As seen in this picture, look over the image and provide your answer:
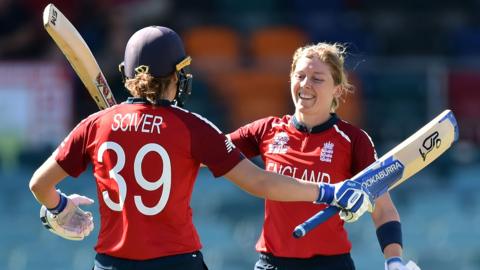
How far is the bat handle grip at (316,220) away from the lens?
4039mm

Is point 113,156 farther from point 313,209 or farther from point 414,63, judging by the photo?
point 414,63

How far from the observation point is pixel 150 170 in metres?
3.84

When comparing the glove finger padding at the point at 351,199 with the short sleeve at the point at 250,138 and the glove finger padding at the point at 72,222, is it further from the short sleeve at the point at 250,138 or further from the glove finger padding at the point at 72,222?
the glove finger padding at the point at 72,222

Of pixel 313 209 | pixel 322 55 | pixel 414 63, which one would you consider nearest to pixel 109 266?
pixel 313 209

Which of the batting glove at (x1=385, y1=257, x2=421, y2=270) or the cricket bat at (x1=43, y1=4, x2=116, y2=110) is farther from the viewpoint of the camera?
the cricket bat at (x1=43, y1=4, x2=116, y2=110)

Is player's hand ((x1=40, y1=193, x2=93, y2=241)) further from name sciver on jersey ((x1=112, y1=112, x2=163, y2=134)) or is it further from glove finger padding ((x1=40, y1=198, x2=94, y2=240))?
name sciver on jersey ((x1=112, y1=112, x2=163, y2=134))

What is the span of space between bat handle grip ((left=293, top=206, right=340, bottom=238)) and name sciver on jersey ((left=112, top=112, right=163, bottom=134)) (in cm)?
64

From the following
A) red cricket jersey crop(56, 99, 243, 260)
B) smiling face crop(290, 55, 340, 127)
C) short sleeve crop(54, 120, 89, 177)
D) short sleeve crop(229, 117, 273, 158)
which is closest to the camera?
red cricket jersey crop(56, 99, 243, 260)

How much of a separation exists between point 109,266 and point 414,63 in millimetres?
4699

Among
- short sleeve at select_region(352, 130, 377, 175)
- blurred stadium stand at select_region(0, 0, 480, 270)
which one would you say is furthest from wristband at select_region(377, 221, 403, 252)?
blurred stadium stand at select_region(0, 0, 480, 270)

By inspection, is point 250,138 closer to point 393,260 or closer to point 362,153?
point 362,153

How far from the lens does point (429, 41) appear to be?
989cm

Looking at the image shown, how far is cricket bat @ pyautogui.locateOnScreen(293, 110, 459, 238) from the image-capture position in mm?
4121

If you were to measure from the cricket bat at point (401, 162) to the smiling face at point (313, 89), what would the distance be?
1.11ft
